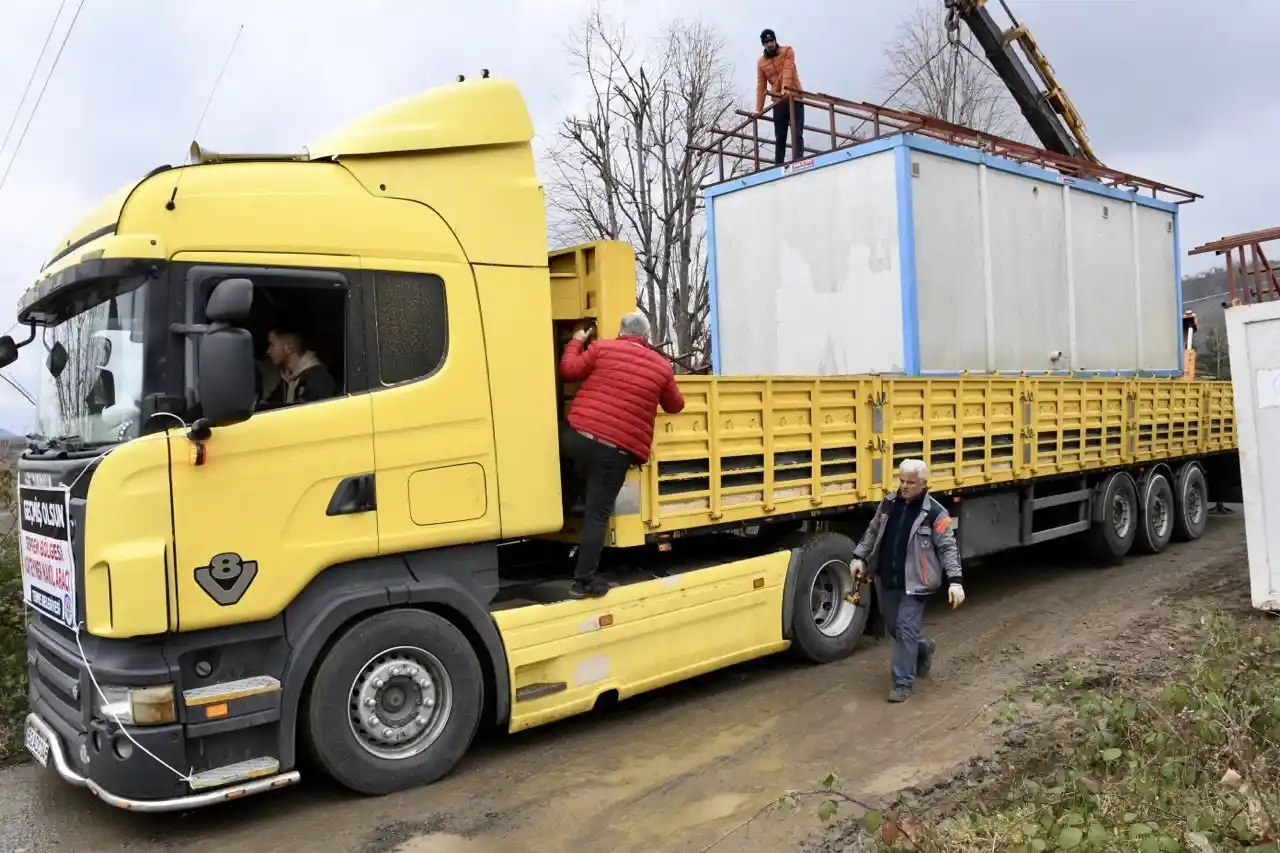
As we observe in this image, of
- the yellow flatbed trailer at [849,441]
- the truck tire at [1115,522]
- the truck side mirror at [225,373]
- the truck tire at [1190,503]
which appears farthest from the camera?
the truck tire at [1190,503]

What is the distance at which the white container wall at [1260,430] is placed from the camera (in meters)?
7.39

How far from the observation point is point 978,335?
9.22m

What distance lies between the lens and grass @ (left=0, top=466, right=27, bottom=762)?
5566 mm

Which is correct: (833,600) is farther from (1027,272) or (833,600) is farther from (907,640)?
(1027,272)

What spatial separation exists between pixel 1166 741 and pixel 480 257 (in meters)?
3.92

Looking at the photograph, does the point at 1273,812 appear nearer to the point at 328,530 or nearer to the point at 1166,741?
the point at 1166,741

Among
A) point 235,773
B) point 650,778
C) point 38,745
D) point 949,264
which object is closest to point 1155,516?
point 949,264

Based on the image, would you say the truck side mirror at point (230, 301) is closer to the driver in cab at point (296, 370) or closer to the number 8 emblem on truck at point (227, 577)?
the driver in cab at point (296, 370)

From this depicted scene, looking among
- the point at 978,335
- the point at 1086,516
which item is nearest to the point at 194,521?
the point at 978,335

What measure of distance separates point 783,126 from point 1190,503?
22.5 feet

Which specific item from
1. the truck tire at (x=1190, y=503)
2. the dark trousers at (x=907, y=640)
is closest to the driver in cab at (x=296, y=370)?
the dark trousers at (x=907, y=640)

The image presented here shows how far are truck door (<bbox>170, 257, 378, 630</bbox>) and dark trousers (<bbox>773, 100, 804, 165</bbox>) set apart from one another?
638cm

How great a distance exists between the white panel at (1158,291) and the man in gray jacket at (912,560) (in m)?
7.37

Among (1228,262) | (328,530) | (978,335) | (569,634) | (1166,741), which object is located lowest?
(1166,741)
